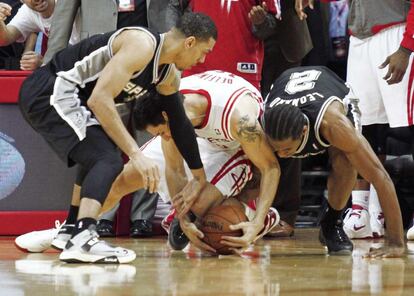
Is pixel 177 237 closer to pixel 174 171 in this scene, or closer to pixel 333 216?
pixel 174 171

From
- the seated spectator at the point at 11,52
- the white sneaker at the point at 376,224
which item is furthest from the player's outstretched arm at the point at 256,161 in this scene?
the seated spectator at the point at 11,52

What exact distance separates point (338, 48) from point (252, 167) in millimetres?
2424

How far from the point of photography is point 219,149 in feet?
19.3

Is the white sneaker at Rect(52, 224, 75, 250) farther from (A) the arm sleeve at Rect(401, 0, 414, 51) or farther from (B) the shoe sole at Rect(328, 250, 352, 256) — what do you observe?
(A) the arm sleeve at Rect(401, 0, 414, 51)

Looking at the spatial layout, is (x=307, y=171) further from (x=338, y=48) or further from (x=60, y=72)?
(x=60, y=72)

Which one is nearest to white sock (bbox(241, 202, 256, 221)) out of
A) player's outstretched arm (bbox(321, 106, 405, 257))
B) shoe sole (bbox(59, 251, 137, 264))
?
player's outstretched arm (bbox(321, 106, 405, 257))

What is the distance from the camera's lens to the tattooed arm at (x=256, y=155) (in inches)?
207

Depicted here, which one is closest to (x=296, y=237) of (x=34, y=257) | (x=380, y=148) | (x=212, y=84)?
(x=380, y=148)

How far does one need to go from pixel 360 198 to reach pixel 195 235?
6.07ft

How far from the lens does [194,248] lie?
5.90 metres

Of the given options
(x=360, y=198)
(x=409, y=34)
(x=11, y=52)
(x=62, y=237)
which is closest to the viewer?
(x=62, y=237)

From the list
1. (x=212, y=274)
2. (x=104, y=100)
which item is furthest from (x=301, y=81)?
(x=212, y=274)

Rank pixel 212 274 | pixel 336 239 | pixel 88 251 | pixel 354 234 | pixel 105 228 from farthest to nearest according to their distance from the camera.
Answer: pixel 354 234, pixel 105 228, pixel 336 239, pixel 88 251, pixel 212 274

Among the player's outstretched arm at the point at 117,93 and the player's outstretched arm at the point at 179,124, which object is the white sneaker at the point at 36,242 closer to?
the player's outstretched arm at the point at 179,124
